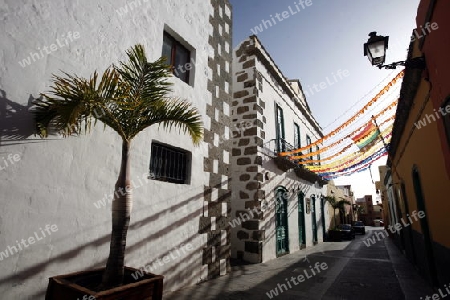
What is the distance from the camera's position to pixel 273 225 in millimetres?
9289

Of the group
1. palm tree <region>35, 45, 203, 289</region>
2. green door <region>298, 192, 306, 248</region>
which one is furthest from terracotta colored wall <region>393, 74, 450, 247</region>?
green door <region>298, 192, 306, 248</region>

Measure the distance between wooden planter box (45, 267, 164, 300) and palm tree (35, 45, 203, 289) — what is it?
9.3 inches

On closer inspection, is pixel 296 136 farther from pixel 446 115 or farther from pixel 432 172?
pixel 446 115

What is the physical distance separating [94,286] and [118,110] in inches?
83.1

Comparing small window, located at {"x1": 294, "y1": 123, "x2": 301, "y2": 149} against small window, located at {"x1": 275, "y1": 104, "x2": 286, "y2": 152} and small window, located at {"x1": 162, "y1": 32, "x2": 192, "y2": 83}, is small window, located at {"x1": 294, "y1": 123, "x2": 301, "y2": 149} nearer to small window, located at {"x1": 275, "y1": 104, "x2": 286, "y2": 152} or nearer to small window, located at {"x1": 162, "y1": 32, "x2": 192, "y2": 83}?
small window, located at {"x1": 275, "y1": 104, "x2": 286, "y2": 152}

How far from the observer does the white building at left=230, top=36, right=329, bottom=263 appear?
8.59 metres

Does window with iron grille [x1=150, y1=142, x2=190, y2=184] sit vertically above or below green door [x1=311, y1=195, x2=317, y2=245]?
above

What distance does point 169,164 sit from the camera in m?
5.32

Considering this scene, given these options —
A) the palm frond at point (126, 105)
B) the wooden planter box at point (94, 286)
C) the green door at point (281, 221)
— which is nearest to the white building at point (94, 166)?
the palm frond at point (126, 105)

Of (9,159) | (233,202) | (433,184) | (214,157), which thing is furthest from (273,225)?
(9,159)

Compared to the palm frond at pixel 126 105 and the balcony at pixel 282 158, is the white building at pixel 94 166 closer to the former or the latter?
the palm frond at pixel 126 105

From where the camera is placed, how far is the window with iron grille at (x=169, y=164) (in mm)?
4987

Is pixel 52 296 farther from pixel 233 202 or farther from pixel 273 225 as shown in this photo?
pixel 273 225

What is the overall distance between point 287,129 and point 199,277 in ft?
27.8
